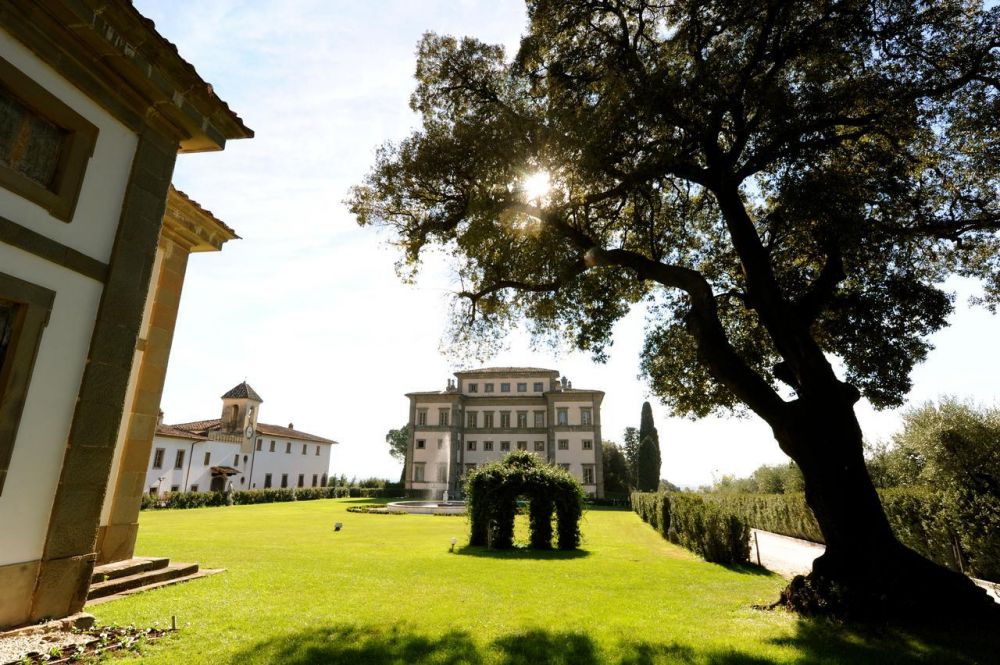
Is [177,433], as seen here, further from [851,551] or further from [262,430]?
[851,551]

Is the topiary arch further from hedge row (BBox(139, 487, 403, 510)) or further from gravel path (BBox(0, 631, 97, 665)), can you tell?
hedge row (BBox(139, 487, 403, 510))

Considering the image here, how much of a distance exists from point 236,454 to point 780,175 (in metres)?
49.1

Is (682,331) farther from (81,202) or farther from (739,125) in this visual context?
(81,202)

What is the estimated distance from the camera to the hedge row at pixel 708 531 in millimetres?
14398

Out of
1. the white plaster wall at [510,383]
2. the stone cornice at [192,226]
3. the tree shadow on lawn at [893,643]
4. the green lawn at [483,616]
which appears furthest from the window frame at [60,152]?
the white plaster wall at [510,383]

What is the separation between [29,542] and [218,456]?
44.5 m

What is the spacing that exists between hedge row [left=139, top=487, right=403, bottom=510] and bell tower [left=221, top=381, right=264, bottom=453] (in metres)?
5.65

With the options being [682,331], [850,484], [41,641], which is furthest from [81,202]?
[682,331]

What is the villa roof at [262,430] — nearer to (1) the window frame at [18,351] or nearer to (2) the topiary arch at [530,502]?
(2) the topiary arch at [530,502]

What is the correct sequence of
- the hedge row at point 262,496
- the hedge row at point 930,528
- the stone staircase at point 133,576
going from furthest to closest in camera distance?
the hedge row at point 262,496 → the hedge row at point 930,528 → the stone staircase at point 133,576

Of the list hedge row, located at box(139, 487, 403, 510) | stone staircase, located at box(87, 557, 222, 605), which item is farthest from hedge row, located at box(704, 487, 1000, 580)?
hedge row, located at box(139, 487, 403, 510)

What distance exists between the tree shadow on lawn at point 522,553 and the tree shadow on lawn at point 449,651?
849 centimetres

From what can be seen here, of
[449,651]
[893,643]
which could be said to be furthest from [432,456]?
[893,643]

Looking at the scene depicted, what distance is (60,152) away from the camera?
5.20 meters
